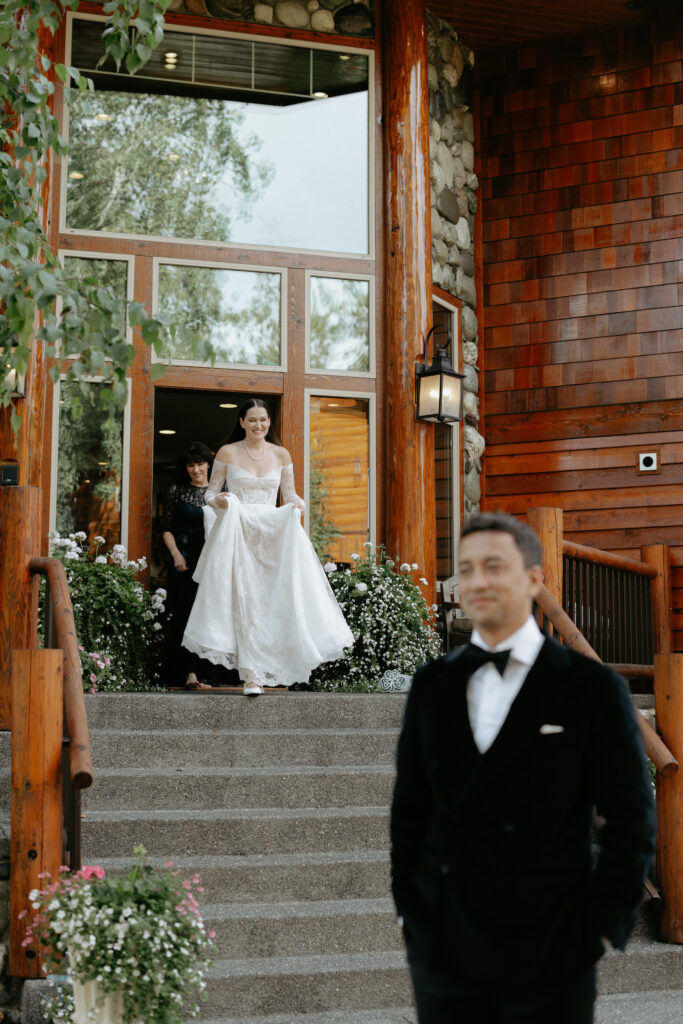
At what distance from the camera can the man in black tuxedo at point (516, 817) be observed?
221 centimetres

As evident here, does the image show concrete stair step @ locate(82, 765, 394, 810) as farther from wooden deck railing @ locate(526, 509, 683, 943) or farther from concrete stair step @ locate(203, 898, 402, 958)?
wooden deck railing @ locate(526, 509, 683, 943)

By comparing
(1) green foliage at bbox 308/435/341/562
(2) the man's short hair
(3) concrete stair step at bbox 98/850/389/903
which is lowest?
(3) concrete stair step at bbox 98/850/389/903

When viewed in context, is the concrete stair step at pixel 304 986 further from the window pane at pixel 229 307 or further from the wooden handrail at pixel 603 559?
the window pane at pixel 229 307

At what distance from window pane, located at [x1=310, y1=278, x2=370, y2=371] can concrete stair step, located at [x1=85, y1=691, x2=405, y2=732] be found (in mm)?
3385

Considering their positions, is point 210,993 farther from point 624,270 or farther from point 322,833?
point 624,270

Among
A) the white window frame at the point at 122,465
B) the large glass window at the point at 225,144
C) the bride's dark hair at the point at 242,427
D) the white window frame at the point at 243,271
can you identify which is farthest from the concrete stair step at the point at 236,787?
→ the large glass window at the point at 225,144

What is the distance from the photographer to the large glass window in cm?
918

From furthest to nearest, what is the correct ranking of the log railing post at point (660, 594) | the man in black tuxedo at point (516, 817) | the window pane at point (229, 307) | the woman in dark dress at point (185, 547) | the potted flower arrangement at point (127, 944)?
the log railing post at point (660, 594) < the window pane at point (229, 307) < the woman in dark dress at point (185, 547) < the potted flower arrangement at point (127, 944) < the man in black tuxedo at point (516, 817)

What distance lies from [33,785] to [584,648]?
2554mm

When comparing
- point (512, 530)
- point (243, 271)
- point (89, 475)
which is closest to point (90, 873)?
point (512, 530)

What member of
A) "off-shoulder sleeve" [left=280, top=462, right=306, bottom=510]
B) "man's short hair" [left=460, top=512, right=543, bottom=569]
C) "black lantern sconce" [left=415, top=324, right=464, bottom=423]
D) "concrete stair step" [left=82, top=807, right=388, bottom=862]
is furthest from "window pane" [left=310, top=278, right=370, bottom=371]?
"man's short hair" [left=460, top=512, right=543, bottom=569]

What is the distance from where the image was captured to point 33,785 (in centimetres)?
465

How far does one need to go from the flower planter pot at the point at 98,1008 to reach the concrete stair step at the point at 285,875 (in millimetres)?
1185

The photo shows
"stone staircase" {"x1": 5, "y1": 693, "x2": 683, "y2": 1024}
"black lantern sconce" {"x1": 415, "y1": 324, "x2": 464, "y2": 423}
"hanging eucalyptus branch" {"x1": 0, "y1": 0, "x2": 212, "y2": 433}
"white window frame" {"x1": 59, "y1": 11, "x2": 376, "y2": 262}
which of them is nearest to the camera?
"hanging eucalyptus branch" {"x1": 0, "y1": 0, "x2": 212, "y2": 433}
